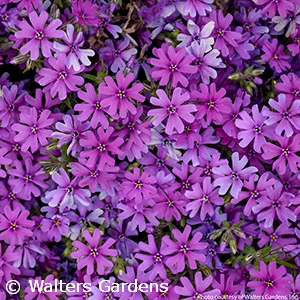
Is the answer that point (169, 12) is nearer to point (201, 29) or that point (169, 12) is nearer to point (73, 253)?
point (201, 29)

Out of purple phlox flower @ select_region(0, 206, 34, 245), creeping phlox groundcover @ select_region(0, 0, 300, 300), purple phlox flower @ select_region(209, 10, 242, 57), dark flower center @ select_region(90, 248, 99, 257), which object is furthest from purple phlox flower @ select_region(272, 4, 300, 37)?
purple phlox flower @ select_region(0, 206, 34, 245)

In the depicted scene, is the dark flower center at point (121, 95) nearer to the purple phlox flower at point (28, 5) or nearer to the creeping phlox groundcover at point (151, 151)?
the creeping phlox groundcover at point (151, 151)

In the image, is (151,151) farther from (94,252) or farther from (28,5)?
(28,5)

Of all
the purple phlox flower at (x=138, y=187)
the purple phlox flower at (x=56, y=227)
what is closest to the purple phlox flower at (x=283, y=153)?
the purple phlox flower at (x=138, y=187)

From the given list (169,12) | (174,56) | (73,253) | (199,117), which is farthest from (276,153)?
(73,253)

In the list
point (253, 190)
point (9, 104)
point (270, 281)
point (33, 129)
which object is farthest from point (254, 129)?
point (9, 104)
